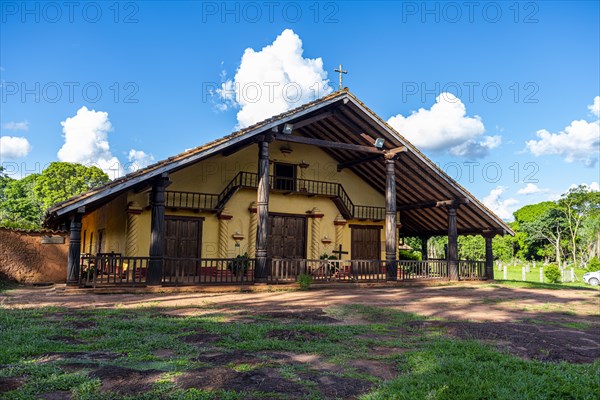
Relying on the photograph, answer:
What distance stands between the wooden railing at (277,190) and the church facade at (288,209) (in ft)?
0.15

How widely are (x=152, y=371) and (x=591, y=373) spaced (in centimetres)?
471

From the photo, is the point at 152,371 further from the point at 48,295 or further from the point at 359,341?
the point at 48,295

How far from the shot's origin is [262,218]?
14.4m

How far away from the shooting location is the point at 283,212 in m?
20.0

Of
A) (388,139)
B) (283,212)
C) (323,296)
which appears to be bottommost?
(323,296)

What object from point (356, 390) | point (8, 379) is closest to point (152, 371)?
point (8, 379)

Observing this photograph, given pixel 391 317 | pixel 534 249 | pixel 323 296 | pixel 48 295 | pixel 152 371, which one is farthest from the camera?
pixel 534 249

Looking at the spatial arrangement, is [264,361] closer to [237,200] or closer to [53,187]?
[237,200]

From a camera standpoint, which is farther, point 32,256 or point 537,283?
point 537,283

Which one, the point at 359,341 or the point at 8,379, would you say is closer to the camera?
the point at 8,379

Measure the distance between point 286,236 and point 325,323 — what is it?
1216cm

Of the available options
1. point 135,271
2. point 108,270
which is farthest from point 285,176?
point 108,270

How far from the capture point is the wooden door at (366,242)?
71.8 ft

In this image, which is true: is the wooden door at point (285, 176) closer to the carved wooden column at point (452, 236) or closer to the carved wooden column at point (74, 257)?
the carved wooden column at point (452, 236)
